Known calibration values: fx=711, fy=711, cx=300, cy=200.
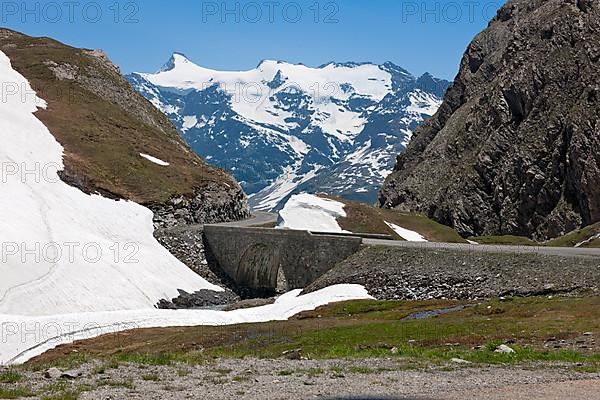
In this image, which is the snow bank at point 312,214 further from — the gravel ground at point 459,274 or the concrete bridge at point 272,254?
A: the gravel ground at point 459,274

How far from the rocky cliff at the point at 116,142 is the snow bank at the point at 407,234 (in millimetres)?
31049

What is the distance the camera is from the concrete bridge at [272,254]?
94.5 metres

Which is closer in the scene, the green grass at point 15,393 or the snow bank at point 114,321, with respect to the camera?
the green grass at point 15,393

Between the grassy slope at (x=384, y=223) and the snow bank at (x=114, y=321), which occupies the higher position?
the grassy slope at (x=384, y=223)

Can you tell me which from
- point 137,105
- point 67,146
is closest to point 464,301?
point 67,146

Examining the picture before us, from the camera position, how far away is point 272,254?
337ft

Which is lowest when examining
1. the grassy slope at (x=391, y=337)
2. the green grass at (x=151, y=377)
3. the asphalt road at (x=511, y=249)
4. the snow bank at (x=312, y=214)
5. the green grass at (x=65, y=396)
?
the grassy slope at (x=391, y=337)

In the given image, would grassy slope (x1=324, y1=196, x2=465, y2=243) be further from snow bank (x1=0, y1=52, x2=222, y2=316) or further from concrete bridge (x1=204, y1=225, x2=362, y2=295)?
snow bank (x1=0, y1=52, x2=222, y2=316)

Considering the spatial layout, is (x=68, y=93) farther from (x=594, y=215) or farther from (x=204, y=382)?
(x=204, y=382)

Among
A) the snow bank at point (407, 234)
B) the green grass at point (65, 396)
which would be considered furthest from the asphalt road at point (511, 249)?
the green grass at point (65, 396)

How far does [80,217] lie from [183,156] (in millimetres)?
46537

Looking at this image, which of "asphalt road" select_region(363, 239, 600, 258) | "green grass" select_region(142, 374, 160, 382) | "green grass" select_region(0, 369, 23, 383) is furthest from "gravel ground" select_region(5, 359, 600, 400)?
"asphalt road" select_region(363, 239, 600, 258)

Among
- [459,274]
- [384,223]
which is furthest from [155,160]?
[459,274]

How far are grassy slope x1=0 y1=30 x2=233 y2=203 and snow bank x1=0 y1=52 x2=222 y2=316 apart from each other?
5123mm
